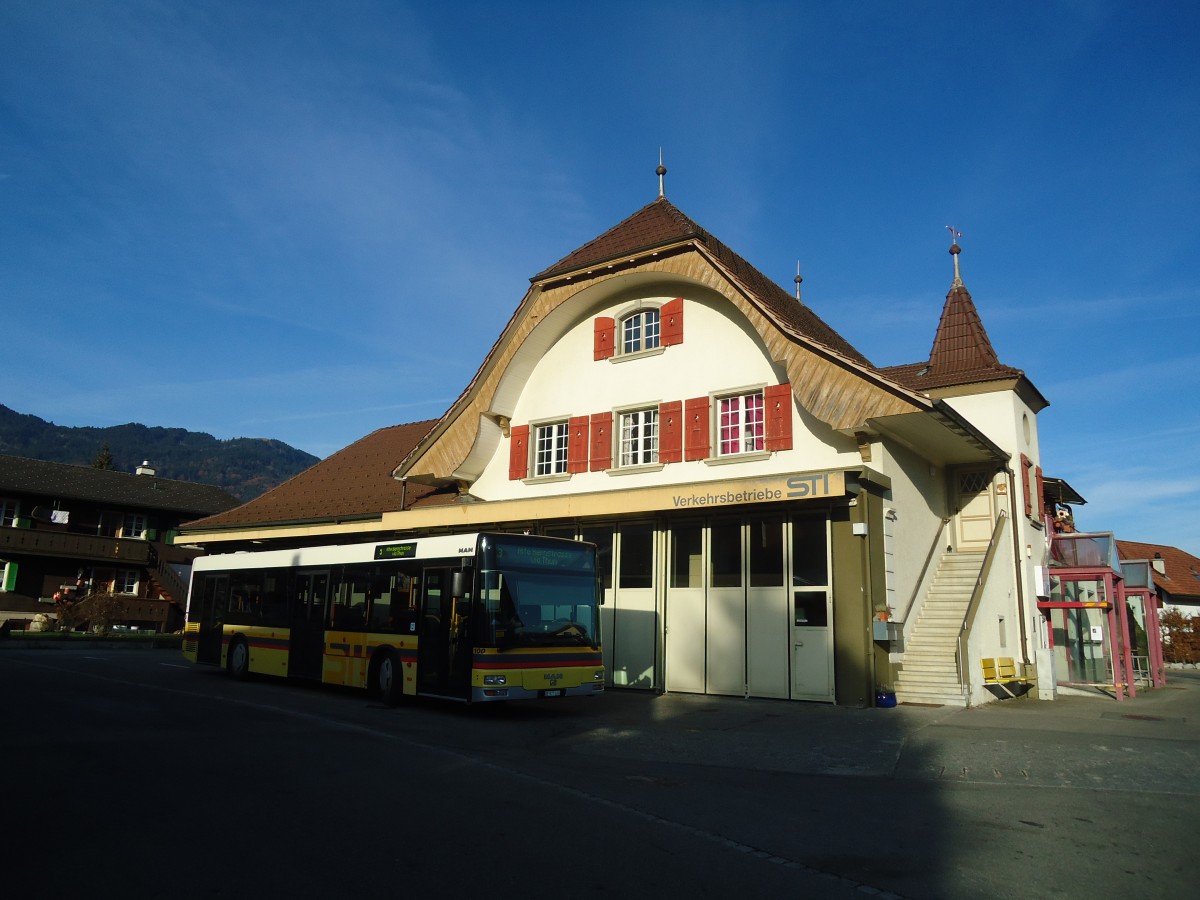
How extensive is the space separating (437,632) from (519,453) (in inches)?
337

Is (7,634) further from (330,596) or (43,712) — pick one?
(43,712)

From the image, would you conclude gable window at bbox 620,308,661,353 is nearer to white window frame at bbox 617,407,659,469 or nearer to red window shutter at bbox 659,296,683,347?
red window shutter at bbox 659,296,683,347

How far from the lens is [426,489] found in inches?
972

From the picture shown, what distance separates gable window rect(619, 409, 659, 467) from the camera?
798 inches

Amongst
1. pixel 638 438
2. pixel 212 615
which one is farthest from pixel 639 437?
pixel 212 615

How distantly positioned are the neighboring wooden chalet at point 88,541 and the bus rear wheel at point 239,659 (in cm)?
2473

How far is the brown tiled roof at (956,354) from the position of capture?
22.7 metres

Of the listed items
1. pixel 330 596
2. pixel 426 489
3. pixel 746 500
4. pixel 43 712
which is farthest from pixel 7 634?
pixel 746 500

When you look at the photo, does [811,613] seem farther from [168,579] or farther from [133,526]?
[133,526]

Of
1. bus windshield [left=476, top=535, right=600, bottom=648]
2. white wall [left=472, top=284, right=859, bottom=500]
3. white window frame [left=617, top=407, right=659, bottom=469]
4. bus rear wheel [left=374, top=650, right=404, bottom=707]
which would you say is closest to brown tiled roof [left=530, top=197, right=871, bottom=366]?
white wall [left=472, top=284, right=859, bottom=500]

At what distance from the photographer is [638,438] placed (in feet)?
67.4

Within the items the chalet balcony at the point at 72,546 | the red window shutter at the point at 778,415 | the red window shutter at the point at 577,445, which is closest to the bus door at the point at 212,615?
the red window shutter at the point at 577,445

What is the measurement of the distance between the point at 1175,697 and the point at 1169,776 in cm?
1450

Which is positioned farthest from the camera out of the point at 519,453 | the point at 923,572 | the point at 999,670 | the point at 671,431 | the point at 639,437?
the point at 519,453
